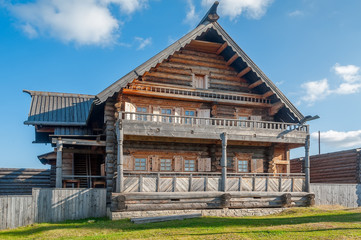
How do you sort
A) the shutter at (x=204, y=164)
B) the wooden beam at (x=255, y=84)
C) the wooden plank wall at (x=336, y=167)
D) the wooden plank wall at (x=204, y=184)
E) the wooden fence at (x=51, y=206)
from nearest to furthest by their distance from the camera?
the wooden fence at (x=51, y=206) → the wooden plank wall at (x=204, y=184) → the shutter at (x=204, y=164) → the wooden beam at (x=255, y=84) → the wooden plank wall at (x=336, y=167)

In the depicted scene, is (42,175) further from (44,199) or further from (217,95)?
(217,95)

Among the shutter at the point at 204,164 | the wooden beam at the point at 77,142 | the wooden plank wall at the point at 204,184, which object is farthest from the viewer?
the shutter at the point at 204,164

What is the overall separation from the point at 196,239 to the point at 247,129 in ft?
34.7

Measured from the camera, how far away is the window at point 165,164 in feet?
70.4

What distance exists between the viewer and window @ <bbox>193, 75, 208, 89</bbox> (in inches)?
907

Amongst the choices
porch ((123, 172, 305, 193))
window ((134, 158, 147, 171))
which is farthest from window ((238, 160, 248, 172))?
window ((134, 158, 147, 171))

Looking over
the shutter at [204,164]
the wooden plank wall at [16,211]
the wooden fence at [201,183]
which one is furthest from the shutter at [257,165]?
the wooden plank wall at [16,211]

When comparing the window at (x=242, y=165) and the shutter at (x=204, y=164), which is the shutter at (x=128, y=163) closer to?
the shutter at (x=204, y=164)

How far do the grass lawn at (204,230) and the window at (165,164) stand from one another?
17.6 ft

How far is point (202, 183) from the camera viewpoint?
1892cm

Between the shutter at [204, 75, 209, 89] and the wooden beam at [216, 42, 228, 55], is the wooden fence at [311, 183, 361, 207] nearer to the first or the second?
the shutter at [204, 75, 209, 89]

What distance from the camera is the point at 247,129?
20.7 metres

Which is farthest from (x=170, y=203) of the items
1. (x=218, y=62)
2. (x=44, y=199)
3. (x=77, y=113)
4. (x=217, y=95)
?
(x=77, y=113)

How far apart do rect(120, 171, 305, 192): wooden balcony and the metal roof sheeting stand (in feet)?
30.0
